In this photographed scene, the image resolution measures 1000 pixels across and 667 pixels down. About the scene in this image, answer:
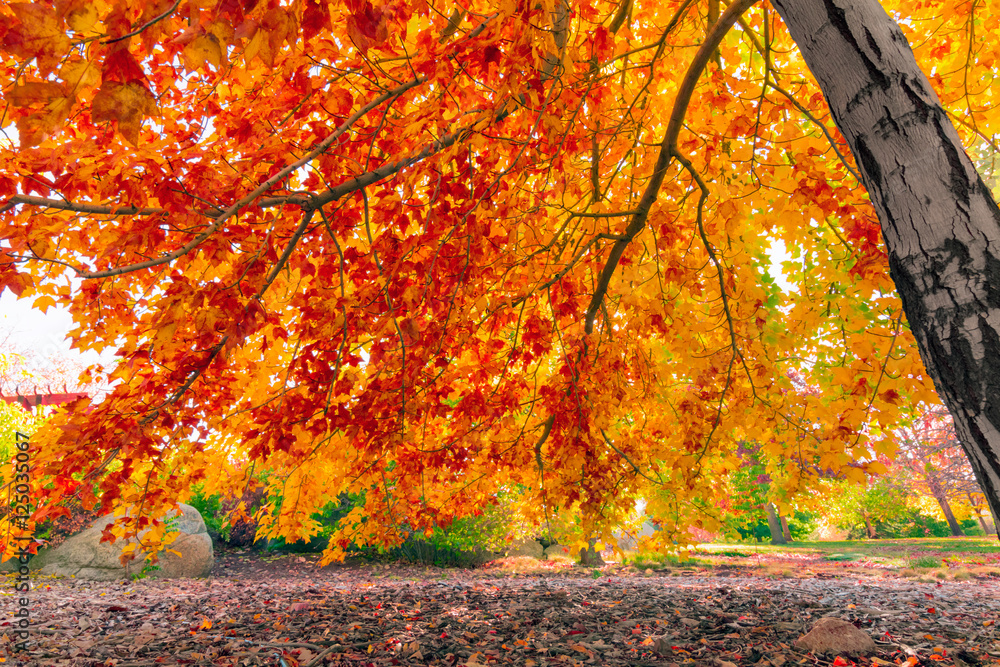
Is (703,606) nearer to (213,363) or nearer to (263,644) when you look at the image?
(263,644)

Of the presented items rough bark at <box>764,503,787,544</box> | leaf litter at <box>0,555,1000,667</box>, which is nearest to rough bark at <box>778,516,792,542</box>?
rough bark at <box>764,503,787,544</box>

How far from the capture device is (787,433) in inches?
139

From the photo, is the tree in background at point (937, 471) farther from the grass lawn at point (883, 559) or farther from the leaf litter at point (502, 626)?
the leaf litter at point (502, 626)

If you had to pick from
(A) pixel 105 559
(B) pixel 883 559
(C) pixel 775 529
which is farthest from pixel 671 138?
(C) pixel 775 529

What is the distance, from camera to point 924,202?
121 cm

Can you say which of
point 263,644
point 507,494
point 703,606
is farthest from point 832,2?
point 507,494

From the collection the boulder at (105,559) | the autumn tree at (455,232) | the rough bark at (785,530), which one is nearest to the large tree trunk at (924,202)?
the autumn tree at (455,232)

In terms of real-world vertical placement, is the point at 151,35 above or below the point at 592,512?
above

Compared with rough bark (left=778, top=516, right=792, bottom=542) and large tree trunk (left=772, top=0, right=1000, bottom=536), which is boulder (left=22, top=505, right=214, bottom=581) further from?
rough bark (left=778, top=516, right=792, bottom=542)

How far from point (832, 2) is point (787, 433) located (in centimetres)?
293

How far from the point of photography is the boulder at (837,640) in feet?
8.81

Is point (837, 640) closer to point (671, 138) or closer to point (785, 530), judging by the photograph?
point (671, 138)

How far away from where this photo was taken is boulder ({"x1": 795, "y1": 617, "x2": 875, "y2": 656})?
2686 millimetres

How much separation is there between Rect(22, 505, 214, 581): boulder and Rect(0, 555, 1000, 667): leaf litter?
6.77ft
